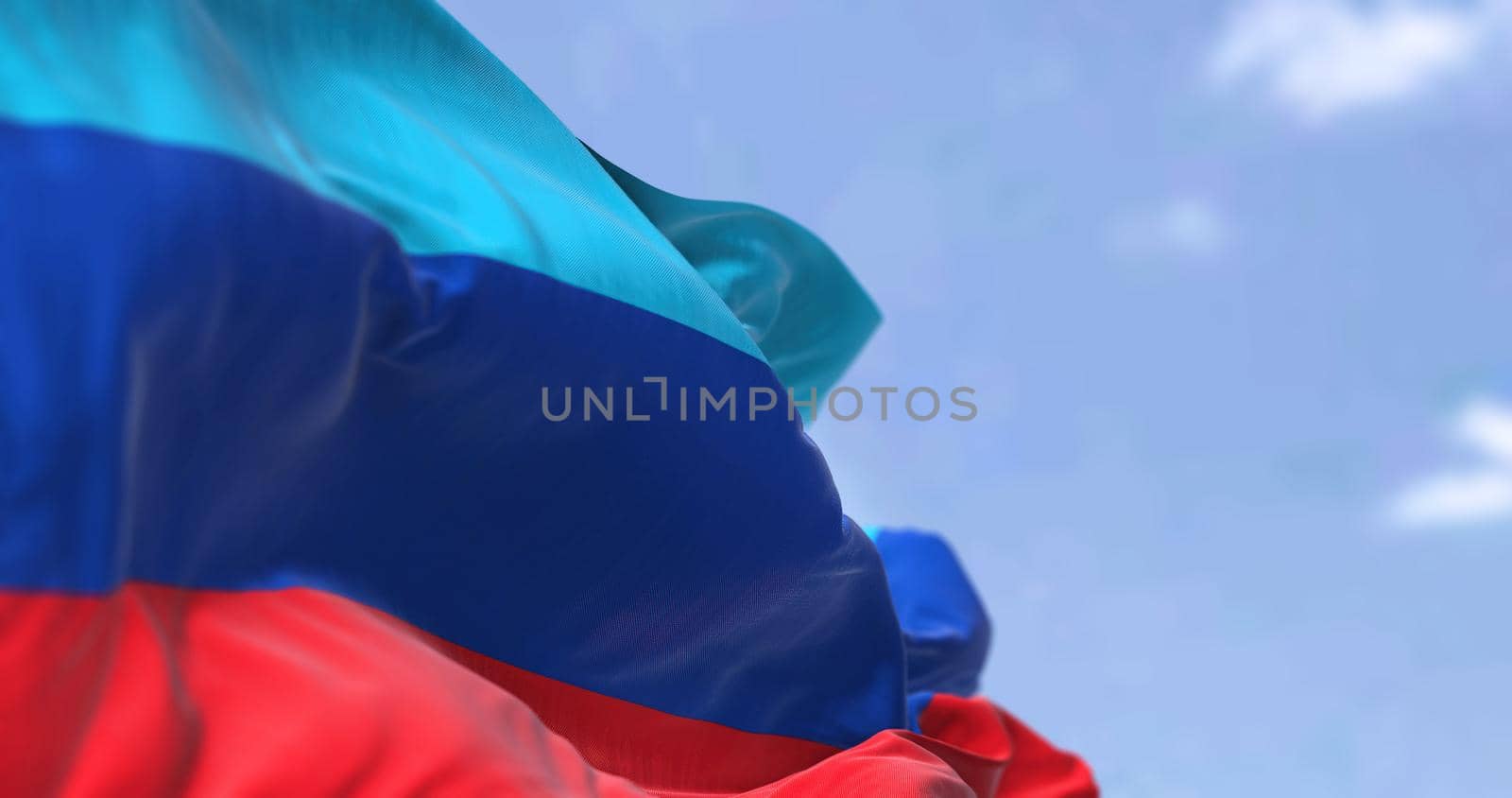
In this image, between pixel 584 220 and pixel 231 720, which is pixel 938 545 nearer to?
pixel 584 220

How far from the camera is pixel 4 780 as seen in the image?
0.42 m

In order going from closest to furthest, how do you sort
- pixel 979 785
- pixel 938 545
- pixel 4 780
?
pixel 4 780 → pixel 979 785 → pixel 938 545

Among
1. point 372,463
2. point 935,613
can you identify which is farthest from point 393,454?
point 935,613

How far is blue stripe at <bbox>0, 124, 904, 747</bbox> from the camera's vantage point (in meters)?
0.44

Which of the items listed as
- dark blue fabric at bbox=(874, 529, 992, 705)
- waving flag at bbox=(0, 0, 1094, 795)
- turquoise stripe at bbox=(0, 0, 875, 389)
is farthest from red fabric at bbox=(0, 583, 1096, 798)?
dark blue fabric at bbox=(874, 529, 992, 705)

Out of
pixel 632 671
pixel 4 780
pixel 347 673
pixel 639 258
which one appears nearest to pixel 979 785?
pixel 632 671

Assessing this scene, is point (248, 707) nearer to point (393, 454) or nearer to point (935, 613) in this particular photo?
point (393, 454)

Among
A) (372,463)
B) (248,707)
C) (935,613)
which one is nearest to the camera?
(248,707)

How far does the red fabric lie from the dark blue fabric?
0.82 metres

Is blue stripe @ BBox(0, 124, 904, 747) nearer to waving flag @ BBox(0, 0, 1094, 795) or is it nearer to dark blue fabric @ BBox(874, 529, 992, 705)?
waving flag @ BBox(0, 0, 1094, 795)

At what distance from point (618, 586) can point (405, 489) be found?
173 millimetres

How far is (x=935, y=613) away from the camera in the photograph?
1.42m

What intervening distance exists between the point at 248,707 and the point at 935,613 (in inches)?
41.2

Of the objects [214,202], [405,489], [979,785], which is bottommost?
[979,785]
